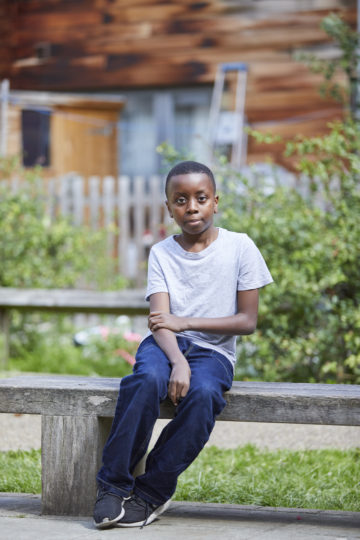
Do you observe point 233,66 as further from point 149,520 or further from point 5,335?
point 149,520

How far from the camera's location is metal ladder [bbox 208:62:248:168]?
11141mm

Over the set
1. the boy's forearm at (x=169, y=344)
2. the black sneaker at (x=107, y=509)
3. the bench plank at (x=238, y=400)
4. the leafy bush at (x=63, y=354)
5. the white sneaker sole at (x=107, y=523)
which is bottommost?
the leafy bush at (x=63, y=354)

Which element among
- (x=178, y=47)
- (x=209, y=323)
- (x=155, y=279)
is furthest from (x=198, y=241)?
(x=178, y=47)

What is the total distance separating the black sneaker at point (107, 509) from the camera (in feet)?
10.3

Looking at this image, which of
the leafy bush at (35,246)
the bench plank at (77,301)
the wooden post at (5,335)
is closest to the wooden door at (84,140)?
the leafy bush at (35,246)

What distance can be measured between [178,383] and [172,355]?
Answer: 0.46 feet

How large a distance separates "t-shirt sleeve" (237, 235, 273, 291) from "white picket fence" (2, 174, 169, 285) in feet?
19.4

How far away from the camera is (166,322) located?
3.37 metres

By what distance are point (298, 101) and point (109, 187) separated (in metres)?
2.75

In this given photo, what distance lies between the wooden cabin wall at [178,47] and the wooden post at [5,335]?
4512 millimetres

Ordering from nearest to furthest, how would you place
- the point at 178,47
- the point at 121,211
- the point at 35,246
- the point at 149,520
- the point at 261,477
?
the point at 149,520 → the point at 261,477 → the point at 35,246 → the point at 121,211 → the point at 178,47

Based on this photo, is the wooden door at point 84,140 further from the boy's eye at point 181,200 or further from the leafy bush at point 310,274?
the boy's eye at point 181,200

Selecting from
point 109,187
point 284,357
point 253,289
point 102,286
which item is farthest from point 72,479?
point 109,187

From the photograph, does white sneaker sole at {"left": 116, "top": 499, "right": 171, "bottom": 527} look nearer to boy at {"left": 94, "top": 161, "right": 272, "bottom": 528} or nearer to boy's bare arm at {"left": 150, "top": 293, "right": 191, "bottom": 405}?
boy at {"left": 94, "top": 161, "right": 272, "bottom": 528}
